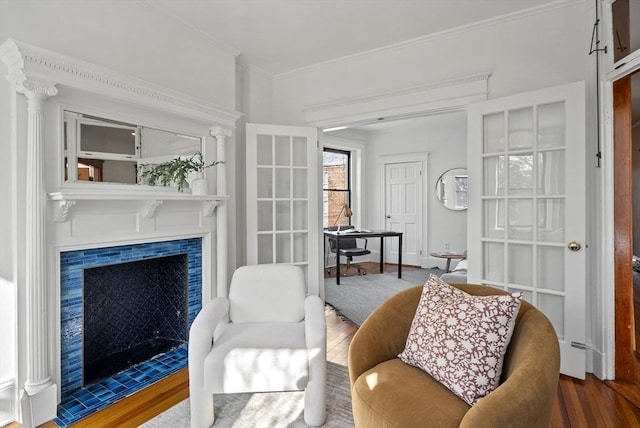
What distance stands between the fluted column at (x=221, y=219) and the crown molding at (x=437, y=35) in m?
1.21

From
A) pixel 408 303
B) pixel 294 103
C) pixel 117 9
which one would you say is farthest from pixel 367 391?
pixel 294 103

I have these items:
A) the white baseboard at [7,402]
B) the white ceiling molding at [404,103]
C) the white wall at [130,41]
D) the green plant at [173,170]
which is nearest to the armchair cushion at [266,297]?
the green plant at [173,170]

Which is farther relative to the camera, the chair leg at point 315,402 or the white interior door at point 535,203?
the white interior door at point 535,203

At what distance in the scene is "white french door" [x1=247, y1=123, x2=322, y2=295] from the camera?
3428 mm

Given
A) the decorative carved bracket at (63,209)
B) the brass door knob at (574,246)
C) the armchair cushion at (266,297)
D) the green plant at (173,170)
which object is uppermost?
the green plant at (173,170)

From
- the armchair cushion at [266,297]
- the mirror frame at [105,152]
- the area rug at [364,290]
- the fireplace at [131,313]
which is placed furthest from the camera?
the area rug at [364,290]

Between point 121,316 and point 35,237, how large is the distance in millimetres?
1027

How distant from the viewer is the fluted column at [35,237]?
1829mm

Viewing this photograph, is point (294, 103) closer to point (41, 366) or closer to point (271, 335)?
point (271, 335)

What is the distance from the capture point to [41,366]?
188cm

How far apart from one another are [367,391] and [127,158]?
2137 millimetres

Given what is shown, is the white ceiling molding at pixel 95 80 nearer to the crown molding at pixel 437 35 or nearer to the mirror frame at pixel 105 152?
the mirror frame at pixel 105 152

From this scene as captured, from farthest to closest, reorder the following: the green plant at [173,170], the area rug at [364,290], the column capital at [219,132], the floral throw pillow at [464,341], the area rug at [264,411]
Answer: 1. the area rug at [364,290]
2. the column capital at [219,132]
3. the green plant at [173,170]
4. the area rug at [264,411]
5. the floral throw pillow at [464,341]

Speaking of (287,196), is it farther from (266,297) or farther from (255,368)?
(255,368)
